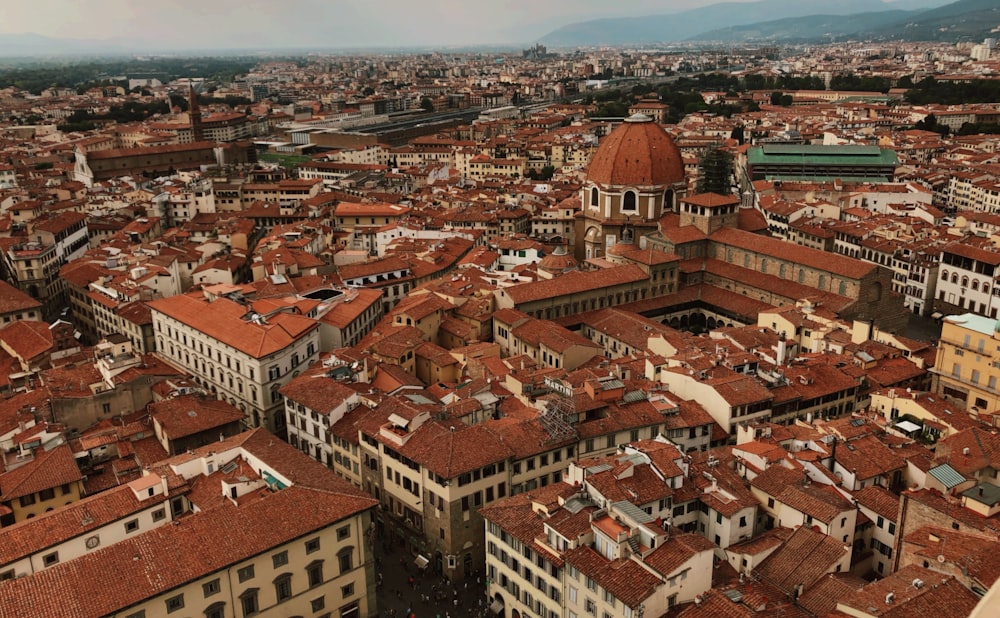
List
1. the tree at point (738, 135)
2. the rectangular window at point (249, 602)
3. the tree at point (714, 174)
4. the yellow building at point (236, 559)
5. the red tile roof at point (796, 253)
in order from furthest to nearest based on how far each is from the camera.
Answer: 1. the tree at point (738, 135)
2. the tree at point (714, 174)
3. the red tile roof at point (796, 253)
4. the rectangular window at point (249, 602)
5. the yellow building at point (236, 559)

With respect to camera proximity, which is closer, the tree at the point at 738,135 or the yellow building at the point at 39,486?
the yellow building at the point at 39,486

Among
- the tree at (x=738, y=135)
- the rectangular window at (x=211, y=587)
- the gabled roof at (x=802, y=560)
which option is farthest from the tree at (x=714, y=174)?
the rectangular window at (x=211, y=587)

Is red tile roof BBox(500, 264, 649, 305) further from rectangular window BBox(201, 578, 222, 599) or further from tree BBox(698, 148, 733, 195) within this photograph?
tree BBox(698, 148, 733, 195)

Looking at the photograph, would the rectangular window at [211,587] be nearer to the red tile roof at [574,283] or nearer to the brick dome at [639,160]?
the red tile roof at [574,283]

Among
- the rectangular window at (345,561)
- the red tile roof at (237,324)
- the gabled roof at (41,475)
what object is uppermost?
the red tile roof at (237,324)

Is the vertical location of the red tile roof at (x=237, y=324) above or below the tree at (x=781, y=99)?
below

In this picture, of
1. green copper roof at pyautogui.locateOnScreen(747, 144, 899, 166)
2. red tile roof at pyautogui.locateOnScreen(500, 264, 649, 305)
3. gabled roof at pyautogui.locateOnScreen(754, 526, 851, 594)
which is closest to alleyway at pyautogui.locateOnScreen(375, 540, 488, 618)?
gabled roof at pyautogui.locateOnScreen(754, 526, 851, 594)

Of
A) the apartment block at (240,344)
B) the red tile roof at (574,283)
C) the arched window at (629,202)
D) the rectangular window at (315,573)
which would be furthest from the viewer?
the arched window at (629,202)
